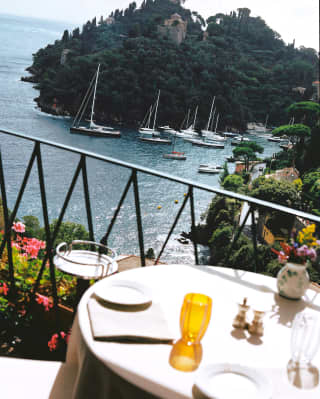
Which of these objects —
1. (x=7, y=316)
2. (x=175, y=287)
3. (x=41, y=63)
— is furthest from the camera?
(x=41, y=63)

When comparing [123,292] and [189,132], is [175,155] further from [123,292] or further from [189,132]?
[123,292]

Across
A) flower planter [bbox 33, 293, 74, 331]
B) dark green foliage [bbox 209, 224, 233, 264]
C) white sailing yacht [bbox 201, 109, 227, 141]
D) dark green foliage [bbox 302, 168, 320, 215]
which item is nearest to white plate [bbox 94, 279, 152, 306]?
flower planter [bbox 33, 293, 74, 331]

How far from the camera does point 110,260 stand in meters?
1.23

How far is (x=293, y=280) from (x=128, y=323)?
40 centimetres

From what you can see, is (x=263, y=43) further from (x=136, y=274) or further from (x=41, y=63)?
(x=136, y=274)

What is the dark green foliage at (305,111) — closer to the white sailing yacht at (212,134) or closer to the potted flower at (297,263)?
the white sailing yacht at (212,134)

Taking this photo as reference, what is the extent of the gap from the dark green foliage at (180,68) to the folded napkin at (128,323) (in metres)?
18.0

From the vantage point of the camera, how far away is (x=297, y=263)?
35.8 inches

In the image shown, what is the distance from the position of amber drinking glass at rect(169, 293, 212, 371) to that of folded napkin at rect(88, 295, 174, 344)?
0.03m

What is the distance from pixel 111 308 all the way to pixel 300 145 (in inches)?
1046

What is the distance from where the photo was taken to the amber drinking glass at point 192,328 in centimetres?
67

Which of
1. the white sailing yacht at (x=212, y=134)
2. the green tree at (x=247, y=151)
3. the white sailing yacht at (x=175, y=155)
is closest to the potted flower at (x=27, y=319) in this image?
the white sailing yacht at (x=175, y=155)

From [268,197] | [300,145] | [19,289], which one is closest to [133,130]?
[268,197]

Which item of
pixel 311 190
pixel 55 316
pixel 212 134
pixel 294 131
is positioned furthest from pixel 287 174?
pixel 55 316
